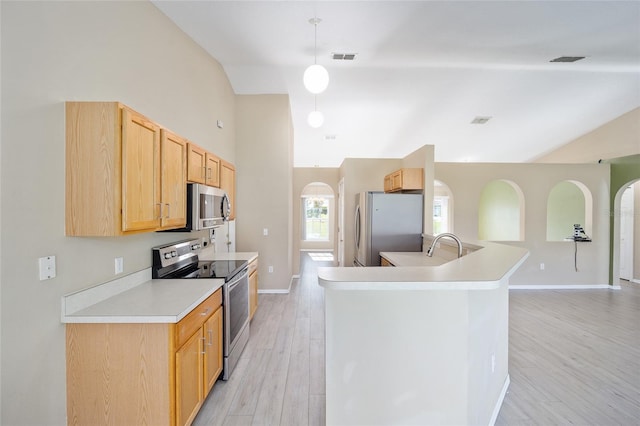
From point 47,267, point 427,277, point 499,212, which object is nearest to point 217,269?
point 47,267

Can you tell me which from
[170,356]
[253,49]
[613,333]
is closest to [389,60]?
[253,49]

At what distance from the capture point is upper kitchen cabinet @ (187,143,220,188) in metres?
2.47

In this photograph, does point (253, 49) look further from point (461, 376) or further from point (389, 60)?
point (461, 376)

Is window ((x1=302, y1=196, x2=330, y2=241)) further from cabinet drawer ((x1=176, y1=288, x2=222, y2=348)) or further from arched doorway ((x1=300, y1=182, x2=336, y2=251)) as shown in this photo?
cabinet drawer ((x1=176, y1=288, x2=222, y2=348))

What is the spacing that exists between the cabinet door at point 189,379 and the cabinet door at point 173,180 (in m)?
0.87

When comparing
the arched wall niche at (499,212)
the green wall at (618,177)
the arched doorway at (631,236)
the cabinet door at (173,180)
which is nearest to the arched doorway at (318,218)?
the arched wall niche at (499,212)

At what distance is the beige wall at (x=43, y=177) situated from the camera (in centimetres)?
130

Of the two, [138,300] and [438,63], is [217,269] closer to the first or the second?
[138,300]

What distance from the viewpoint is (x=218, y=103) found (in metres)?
3.91

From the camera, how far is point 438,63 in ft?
12.4

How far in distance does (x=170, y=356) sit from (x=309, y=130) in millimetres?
5523

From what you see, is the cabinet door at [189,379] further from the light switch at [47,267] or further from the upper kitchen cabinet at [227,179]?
the upper kitchen cabinet at [227,179]

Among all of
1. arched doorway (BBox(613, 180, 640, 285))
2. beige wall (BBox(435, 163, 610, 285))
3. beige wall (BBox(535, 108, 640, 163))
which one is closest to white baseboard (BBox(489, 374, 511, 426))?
beige wall (BBox(435, 163, 610, 285))

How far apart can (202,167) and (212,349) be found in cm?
164
